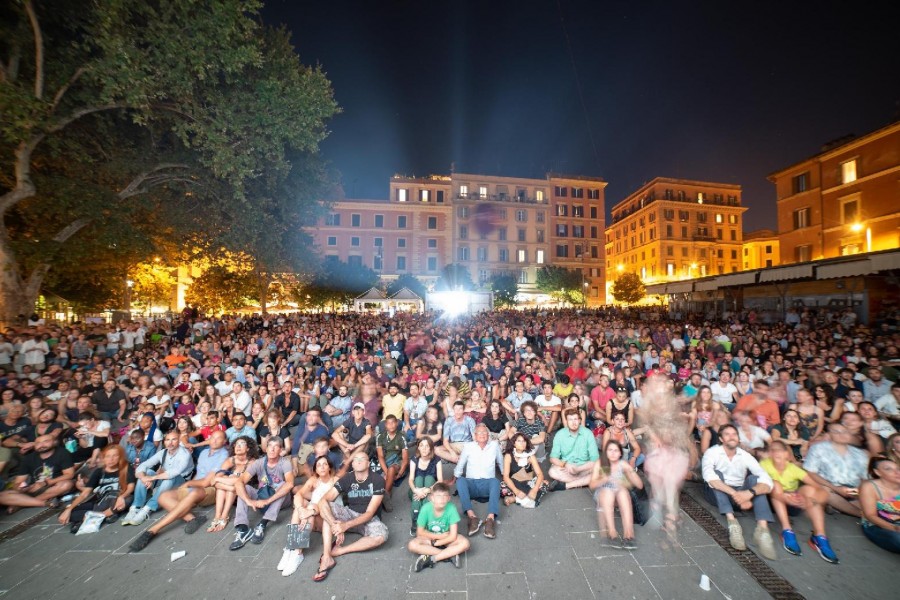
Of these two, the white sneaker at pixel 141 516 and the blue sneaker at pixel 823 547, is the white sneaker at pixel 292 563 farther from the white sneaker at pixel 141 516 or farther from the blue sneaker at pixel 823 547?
the blue sneaker at pixel 823 547

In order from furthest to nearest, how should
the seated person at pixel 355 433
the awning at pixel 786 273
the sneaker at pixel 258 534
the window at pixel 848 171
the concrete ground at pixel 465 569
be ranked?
the window at pixel 848 171
the awning at pixel 786 273
the seated person at pixel 355 433
the sneaker at pixel 258 534
the concrete ground at pixel 465 569

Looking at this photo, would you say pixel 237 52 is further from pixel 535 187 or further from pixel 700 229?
pixel 700 229

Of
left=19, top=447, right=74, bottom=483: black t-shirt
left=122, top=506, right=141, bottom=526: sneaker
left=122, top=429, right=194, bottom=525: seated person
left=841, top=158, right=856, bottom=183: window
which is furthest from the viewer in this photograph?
left=841, top=158, right=856, bottom=183: window

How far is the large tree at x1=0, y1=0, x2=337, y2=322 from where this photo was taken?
9711 mm

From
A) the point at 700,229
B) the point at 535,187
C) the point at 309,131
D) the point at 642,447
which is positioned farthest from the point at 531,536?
the point at 700,229

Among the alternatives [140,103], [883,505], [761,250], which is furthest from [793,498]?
[761,250]

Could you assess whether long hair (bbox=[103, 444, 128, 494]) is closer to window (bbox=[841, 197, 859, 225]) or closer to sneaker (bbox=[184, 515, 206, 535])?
sneaker (bbox=[184, 515, 206, 535])

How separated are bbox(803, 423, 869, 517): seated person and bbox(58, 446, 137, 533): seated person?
30.0ft

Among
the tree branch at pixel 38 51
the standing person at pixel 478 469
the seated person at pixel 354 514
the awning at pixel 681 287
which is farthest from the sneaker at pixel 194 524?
the awning at pixel 681 287

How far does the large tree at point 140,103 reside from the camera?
31.9 ft

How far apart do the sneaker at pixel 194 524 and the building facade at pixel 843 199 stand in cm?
3688

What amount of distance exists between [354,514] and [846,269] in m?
18.0

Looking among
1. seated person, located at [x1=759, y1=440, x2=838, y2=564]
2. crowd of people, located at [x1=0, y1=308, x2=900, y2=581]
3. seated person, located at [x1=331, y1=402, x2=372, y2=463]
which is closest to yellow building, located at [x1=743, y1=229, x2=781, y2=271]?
crowd of people, located at [x1=0, y1=308, x2=900, y2=581]

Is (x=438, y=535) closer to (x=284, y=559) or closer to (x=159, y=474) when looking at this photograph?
(x=284, y=559)
